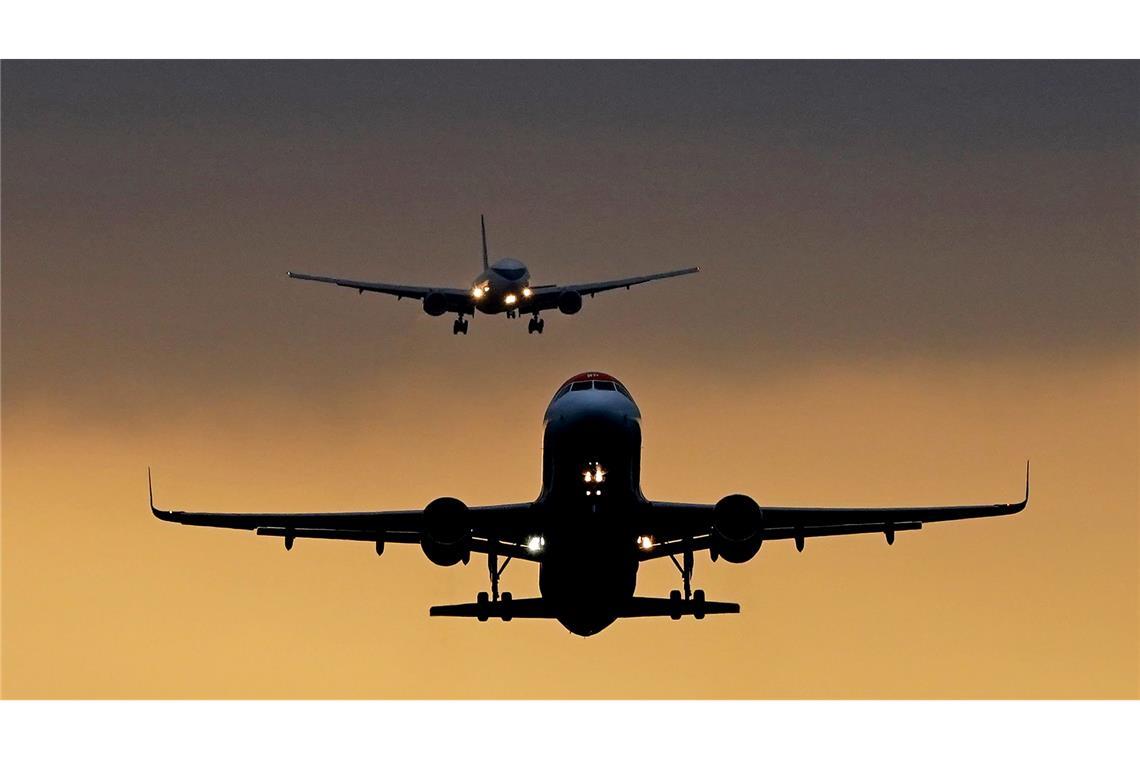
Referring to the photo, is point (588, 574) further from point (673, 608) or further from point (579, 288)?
point (579, 288)

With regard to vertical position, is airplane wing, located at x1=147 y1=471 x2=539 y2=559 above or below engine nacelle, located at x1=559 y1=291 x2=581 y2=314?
below

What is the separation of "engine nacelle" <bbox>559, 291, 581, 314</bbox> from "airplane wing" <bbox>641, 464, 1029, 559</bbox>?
1498 inches

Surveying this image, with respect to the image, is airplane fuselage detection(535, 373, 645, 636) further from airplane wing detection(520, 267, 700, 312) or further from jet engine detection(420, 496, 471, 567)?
airplane wing detection(520, 267, 700, 312)

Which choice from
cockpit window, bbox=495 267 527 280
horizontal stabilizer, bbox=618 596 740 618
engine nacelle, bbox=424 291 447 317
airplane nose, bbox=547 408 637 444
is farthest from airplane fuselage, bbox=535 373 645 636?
cockpit window, bbox=495 267 527 280

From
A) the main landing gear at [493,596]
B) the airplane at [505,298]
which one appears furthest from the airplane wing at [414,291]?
the main landing gear at [493,596]

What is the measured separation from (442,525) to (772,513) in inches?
503

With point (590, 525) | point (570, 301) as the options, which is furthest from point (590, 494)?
point (570, 301)

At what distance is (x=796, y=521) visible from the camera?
6944 cm

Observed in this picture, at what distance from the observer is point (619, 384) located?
2486 inches

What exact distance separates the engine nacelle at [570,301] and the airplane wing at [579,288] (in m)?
0.29

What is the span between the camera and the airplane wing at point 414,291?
110188mm

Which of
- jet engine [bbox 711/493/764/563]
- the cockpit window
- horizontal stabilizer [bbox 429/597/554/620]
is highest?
the cockpit window

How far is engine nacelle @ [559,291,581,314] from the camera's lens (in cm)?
10838

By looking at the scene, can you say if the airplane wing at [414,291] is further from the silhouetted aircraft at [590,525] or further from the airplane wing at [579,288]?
the silhouetted aircraft at [590,525]
